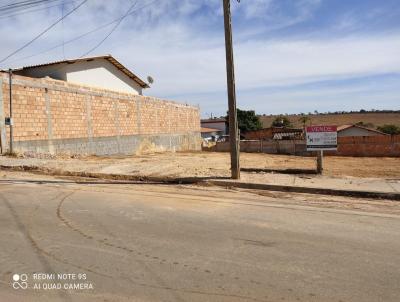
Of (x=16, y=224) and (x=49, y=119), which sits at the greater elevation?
(x=49, y=119)

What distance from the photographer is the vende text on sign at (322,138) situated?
1411cm

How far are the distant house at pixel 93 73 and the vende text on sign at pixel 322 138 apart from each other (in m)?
17.5

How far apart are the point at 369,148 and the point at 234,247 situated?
29977 mm

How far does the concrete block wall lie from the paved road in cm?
1157

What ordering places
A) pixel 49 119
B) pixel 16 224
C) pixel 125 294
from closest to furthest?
pixel 125 294 → pixel 16 224 → pixel 49 119

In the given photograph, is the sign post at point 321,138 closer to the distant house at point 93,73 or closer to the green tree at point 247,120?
the distant house at point 93,73

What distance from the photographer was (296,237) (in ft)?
21.4

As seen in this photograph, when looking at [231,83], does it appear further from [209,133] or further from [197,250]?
[209,133]

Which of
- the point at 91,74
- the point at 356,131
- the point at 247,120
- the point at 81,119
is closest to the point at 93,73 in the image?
the point at 91,74

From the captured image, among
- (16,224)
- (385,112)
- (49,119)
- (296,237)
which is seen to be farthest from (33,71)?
(385,112)

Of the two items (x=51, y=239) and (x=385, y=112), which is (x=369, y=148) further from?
(x=385, y=112)

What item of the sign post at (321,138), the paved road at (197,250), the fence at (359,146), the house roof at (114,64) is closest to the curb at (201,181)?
the paved road at (197,250)

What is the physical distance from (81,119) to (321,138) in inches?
586

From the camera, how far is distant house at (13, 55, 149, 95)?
26469mm
